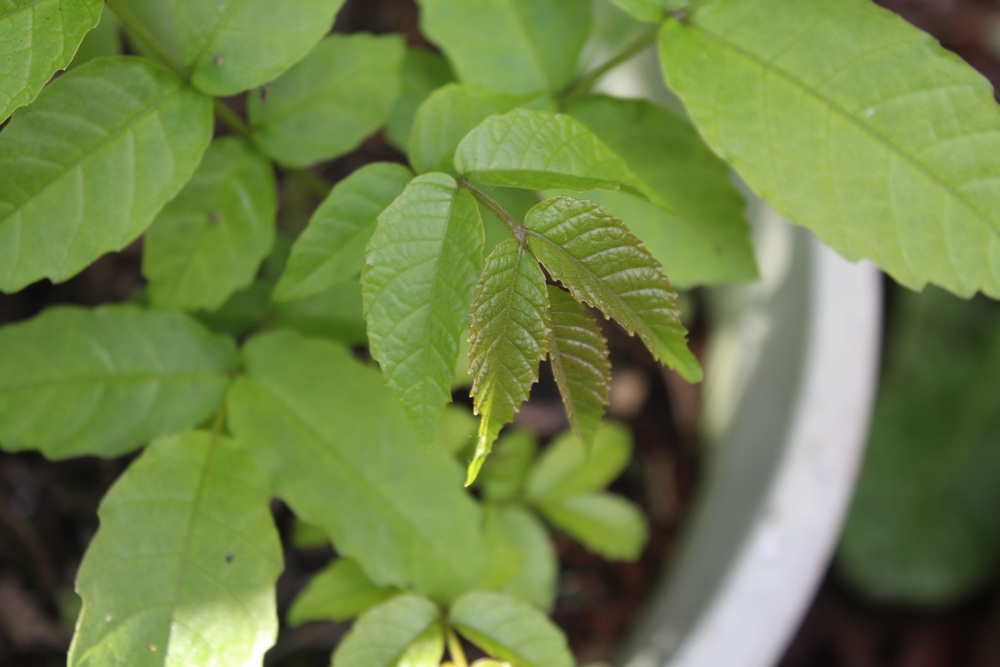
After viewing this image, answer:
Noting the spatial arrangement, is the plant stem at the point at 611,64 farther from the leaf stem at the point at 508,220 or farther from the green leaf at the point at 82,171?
the green leaf at the point at 82,171

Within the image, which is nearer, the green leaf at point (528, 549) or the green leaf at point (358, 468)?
the green leaf at point (358, 468)

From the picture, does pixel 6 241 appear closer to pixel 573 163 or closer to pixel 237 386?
pixel 237 386

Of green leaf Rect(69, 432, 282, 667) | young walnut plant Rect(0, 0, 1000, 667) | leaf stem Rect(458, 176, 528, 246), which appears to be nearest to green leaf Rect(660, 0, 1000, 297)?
young walnut plant Rect(0, 0, 1000, 667)

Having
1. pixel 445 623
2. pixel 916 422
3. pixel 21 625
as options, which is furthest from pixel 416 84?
pixel 916 422

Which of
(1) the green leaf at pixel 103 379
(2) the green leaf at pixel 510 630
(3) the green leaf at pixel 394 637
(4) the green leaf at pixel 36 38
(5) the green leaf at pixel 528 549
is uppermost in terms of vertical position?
(4) the green leaf at pixel 36 38

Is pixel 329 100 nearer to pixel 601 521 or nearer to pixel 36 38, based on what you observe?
pixel 36 38

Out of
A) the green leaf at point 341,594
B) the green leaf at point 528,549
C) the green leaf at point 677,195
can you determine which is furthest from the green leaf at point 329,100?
the green leaf at point 528,549
